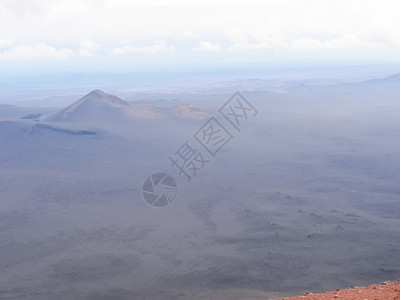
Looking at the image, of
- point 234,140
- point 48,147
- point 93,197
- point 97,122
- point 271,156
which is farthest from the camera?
point 97,122

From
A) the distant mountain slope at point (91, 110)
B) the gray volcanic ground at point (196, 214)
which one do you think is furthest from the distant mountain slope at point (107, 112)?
the gray volcanic ground at point (196, 214)

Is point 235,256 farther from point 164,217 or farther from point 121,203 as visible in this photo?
point 121,203

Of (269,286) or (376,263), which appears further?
(376,263)

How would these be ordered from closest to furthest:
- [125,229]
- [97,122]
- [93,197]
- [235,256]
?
[235,256] < [125,229] < [93,197] < [97,122]

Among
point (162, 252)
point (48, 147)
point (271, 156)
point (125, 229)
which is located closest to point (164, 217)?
point (125, 229)

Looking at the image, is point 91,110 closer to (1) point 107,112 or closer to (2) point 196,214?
(1) point 107,112

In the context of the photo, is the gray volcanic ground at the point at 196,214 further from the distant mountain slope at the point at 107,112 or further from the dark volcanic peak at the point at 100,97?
the dark volcanic peak at the point at 100,97
